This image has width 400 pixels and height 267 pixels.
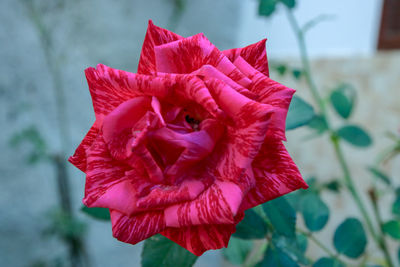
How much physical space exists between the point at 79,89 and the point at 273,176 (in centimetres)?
118

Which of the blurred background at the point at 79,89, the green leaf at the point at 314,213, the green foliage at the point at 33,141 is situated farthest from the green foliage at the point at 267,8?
the green foliage at the point at 33,141

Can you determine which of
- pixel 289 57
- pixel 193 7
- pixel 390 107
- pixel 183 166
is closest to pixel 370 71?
pixel 390 107

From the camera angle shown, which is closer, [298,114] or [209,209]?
[209,209]

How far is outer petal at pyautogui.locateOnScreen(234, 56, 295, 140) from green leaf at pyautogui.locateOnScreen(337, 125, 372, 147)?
0.52 metres

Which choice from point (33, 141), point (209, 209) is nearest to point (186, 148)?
point (209, 209)

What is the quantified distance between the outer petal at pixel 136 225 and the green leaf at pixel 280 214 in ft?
0.42

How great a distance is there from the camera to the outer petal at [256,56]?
0.25 metres

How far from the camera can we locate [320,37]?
1221 mm

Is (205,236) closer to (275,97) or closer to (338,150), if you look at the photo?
(275,97)

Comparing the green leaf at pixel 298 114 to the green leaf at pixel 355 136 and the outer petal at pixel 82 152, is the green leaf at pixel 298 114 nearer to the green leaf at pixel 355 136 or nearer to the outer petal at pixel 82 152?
the outer petal at pixel 82 152

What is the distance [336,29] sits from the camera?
3.93ft

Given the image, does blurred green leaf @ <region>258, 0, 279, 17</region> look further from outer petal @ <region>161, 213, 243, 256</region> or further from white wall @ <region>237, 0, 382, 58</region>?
white wall @ <region>237, 0, 382, 58</region>

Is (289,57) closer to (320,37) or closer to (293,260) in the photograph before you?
(320,37)

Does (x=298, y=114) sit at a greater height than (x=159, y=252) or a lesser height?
greater
